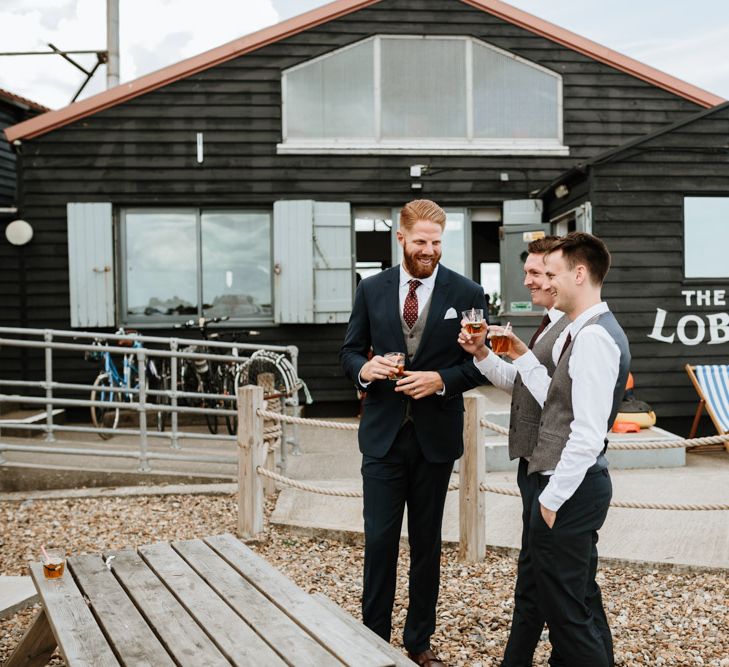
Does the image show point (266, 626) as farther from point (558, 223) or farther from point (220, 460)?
point (558, 223)

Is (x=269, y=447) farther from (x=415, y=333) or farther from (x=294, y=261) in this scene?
(x=294, y=261)

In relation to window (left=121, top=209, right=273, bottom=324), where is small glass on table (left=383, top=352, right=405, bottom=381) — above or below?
below

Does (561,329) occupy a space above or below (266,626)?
above

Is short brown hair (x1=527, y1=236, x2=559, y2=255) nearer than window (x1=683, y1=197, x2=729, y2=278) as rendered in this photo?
Yes

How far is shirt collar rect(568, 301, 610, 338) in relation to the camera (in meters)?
2.63

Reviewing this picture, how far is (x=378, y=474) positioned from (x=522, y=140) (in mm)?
8126

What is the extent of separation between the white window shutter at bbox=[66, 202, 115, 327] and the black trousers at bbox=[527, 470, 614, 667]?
8405 mm

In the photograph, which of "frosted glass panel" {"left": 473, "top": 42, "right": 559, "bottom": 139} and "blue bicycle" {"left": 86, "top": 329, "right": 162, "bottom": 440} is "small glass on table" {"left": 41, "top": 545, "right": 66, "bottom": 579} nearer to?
"blue bicycle" {"left": 86, "top": 329, "right": 162, "bottom": 440}

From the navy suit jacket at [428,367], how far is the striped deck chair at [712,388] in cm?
620

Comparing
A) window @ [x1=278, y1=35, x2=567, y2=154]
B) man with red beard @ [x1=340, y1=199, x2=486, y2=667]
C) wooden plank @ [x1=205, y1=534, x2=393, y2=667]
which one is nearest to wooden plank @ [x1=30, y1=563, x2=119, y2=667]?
wooden plank @ [x1=205, y1=534, x2=393, y2=667]

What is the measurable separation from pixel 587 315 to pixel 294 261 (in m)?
7.81

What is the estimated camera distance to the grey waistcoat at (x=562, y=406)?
2576 millimetres

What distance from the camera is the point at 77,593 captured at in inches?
106

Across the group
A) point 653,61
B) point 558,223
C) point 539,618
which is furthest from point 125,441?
point 653,61
